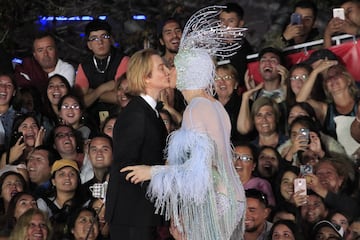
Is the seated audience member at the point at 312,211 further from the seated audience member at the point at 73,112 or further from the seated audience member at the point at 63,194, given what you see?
the seated audience member at the point at 73,112

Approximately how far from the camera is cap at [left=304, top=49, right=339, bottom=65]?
11.6 meters

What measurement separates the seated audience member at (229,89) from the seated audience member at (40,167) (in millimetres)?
1698

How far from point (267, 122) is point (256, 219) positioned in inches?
53.2

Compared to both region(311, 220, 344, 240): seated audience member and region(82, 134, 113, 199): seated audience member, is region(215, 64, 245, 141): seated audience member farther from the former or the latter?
region(311, 220, 344, 240): seated audience member

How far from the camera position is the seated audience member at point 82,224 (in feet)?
34.3

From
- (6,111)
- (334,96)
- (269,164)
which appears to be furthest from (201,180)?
(6,111)

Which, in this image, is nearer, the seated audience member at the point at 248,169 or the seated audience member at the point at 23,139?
the seated audience member at the point at 248,169

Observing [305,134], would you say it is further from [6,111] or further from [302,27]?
[6,111]

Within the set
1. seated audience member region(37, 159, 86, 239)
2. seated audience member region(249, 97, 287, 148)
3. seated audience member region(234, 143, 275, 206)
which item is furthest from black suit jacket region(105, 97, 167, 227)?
seated audience member region(249, 97, 287, 148)

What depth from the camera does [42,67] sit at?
1274 centimetres

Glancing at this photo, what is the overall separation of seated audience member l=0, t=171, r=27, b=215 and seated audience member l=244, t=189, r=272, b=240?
2.05 meters

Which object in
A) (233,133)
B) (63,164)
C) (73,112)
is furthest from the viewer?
(73,112)

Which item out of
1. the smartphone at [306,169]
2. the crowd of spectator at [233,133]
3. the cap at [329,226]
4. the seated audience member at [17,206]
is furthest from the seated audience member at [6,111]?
the cap at [329,226]

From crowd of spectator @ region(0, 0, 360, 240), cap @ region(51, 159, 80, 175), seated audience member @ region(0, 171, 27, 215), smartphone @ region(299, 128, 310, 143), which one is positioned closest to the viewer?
crowd of spectator @ region(0, 0, 360, 240)
